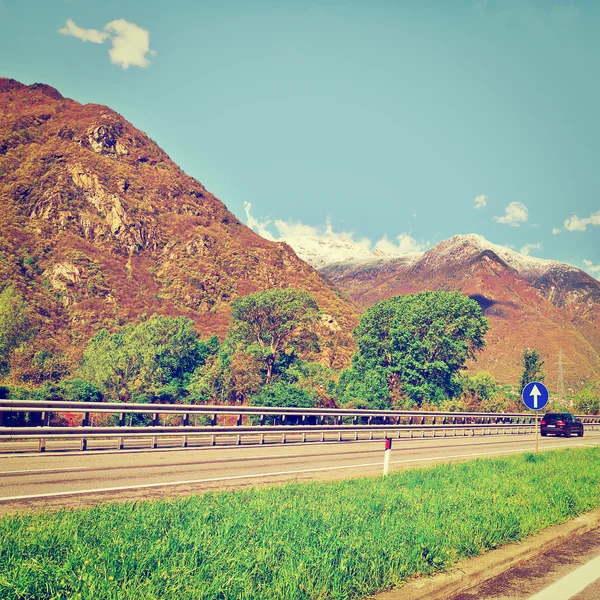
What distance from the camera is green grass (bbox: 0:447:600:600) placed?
437 centimetres

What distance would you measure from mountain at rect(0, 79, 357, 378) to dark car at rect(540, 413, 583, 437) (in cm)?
6032

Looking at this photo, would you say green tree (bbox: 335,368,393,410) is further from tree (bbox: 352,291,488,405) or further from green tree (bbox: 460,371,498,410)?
green tree (bbox: 460,371,498,410)

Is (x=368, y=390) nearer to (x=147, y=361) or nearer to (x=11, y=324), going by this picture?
(x=147, y=361)

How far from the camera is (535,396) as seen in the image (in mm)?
16703

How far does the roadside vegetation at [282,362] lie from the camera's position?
180 feet

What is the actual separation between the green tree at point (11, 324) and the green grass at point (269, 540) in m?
68.3

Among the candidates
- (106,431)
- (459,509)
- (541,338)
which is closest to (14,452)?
(106,431)

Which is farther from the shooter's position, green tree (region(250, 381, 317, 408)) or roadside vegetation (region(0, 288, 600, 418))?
roadside vegetation (region(0, 288, 600, 418))

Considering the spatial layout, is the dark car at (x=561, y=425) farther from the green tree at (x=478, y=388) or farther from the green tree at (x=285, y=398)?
the green tree at (x=478, y=388)

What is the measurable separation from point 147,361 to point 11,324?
2261cm

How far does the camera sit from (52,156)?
395ft

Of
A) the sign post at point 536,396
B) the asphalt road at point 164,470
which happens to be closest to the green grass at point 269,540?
the asphalt road at point 164,470

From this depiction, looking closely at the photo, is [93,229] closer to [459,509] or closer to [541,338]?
[459,509]

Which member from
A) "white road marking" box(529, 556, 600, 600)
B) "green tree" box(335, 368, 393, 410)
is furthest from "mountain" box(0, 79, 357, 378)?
"white road marking" box(529, 556, 600, 600)
